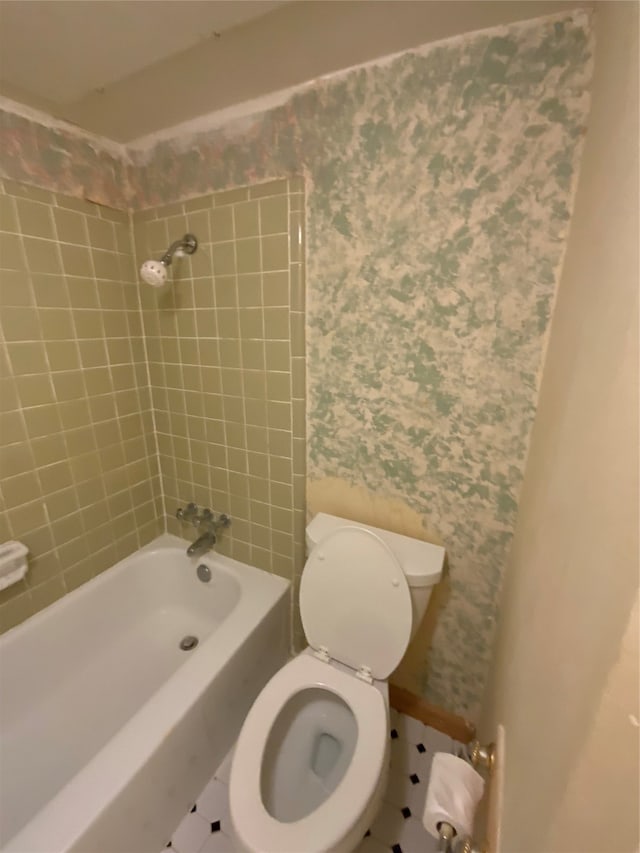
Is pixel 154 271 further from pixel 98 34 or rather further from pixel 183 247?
pixel 98 34

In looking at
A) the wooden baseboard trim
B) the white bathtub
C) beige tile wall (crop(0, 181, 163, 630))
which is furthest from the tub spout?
the wooden baseboard trim

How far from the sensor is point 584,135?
75 cm

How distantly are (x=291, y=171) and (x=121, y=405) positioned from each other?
1.07m

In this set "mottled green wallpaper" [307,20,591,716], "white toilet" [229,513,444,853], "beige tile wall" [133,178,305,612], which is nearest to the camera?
"mottled green wallpaper" [307,20,591,716]

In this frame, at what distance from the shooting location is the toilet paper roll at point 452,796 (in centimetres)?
64

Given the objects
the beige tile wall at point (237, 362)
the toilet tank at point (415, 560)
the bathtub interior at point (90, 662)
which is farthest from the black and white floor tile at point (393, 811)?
the beige tile wall at point (237, 362)

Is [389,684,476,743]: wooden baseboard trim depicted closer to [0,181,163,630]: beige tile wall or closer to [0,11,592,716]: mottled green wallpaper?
[0,11,592,716]: mottled green wallpaper

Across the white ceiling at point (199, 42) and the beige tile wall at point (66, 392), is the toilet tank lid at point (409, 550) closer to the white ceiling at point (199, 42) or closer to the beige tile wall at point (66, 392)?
the beige tile wall at point (66, 392)

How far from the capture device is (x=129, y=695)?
1.32 metres

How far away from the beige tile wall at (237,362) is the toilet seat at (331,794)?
41 centimetres

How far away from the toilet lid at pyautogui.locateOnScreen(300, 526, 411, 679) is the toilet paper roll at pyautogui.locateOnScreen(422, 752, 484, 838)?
0.33m

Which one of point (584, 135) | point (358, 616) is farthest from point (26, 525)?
point (584, 135)

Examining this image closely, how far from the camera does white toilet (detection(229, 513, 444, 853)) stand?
0.92 m

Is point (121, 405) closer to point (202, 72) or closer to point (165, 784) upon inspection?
point (202, 72)
